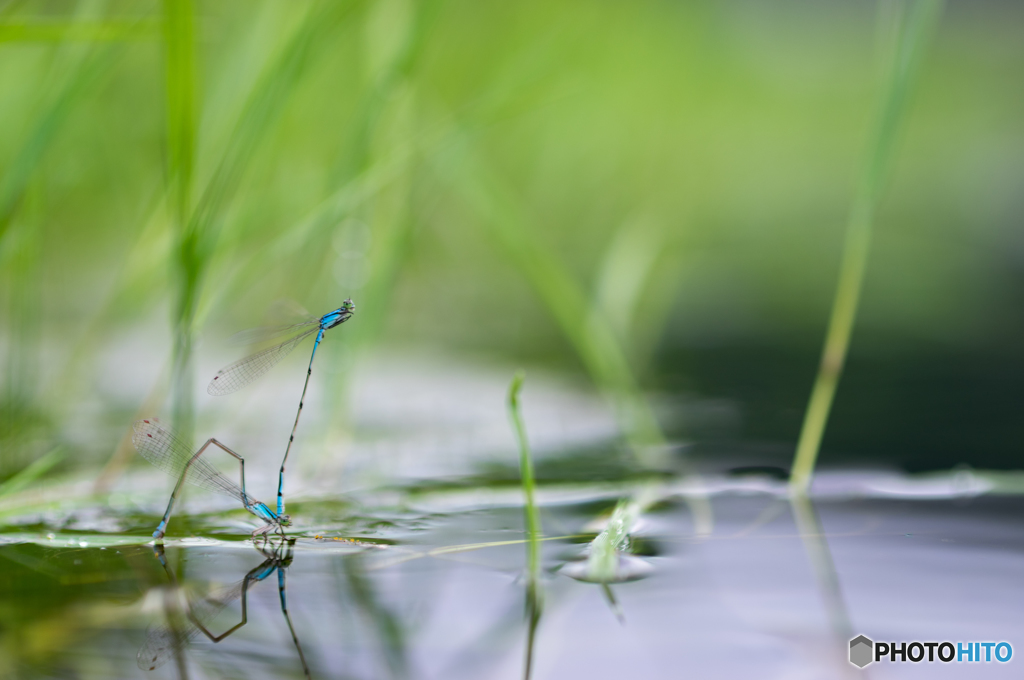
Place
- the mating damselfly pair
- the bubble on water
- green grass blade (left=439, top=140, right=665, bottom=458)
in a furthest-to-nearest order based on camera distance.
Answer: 1. green grass blade (left=439, top=140, right=665, bottom=458)
2. the mating damselfly pair
3. the bubble on water

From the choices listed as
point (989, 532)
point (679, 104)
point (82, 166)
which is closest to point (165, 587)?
point (989, 532)

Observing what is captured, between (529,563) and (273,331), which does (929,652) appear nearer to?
(529,563)

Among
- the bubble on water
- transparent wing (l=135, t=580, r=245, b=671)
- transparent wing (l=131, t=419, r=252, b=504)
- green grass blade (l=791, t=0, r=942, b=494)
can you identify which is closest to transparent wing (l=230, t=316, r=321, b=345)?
transparent wing (l=131, t=419, r=252, b=504)

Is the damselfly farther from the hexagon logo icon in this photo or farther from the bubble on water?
the hexagon logo icon

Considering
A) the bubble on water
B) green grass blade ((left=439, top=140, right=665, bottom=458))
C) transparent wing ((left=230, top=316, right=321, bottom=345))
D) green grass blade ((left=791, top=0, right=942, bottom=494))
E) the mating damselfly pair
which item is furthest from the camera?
green grass blade ((left=439, top=140, right=665, bottom=458))

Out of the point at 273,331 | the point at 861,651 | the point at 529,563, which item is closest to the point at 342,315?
→ the point at 273,331

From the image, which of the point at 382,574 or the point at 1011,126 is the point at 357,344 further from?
the point at 1011,126

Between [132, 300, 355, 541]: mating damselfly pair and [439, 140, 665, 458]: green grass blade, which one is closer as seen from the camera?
[132, 300, 355, 541]: mating damselfly pair

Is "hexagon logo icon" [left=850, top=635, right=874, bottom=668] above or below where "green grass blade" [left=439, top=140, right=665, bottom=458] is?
below
